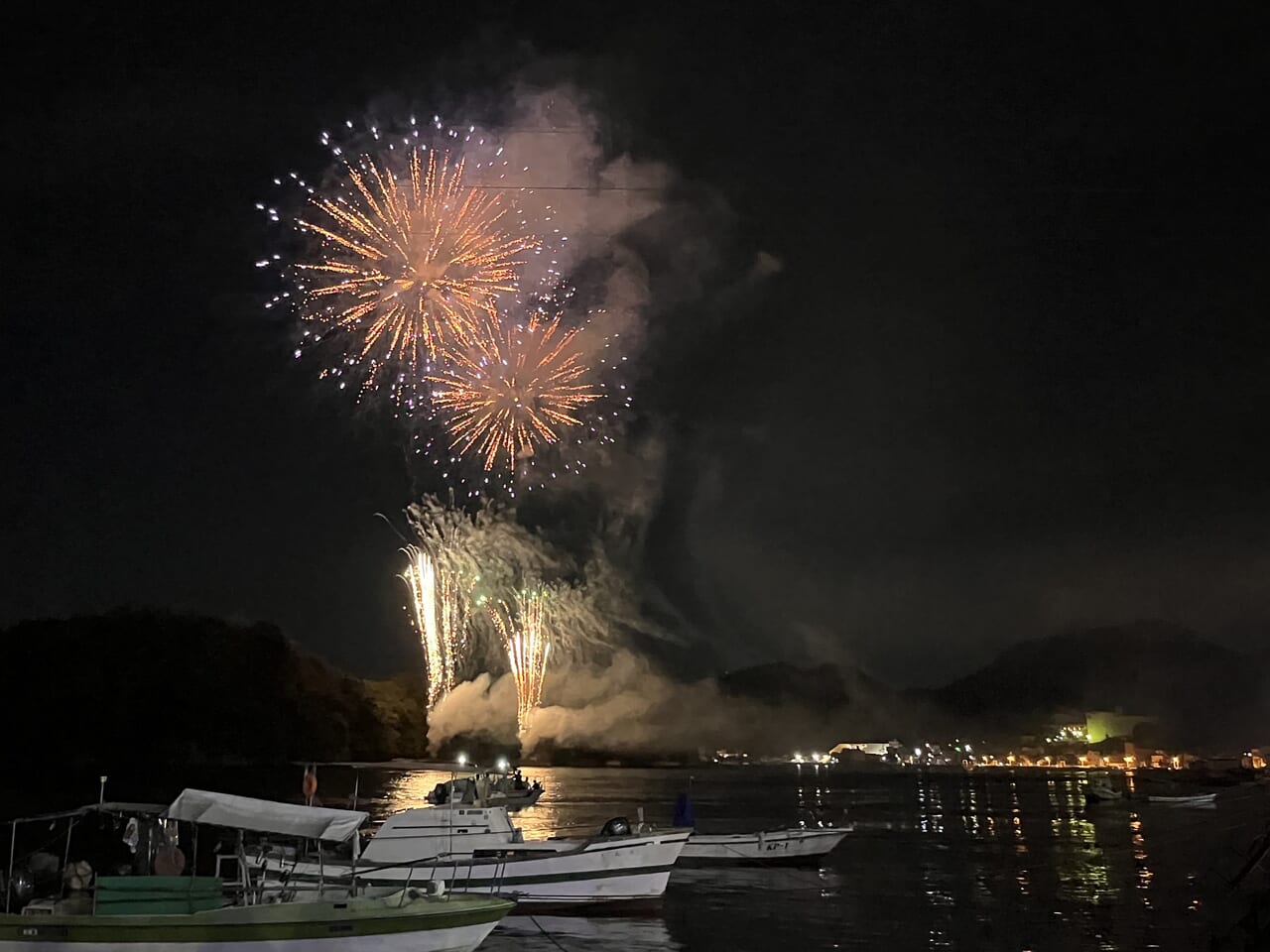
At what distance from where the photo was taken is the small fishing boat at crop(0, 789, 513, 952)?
1941cm

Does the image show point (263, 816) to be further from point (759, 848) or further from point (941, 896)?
point (759, 848)

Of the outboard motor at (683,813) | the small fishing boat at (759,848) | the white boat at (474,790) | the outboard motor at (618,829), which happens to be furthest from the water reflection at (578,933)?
the small fishing boat at (759,848)

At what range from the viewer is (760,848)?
146ft

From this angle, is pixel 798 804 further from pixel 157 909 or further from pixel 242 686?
pixel 157 909

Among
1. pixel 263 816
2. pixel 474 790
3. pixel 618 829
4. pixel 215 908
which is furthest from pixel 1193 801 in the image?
pixel 215 908

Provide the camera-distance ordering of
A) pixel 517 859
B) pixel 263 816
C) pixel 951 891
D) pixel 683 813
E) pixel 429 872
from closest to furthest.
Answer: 1. pixel 263 816
2. pixel 429 872
3. pixel 517 859
4. pixel 683 813
5. pixel 951 891

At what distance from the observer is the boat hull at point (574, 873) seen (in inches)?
1209

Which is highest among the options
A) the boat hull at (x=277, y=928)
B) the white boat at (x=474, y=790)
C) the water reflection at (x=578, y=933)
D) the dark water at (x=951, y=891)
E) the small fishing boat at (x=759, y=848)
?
the white boat at (x=474, y=790)

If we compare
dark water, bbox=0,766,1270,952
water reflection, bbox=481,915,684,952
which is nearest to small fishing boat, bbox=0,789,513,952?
water reflection, bbox=481,915,684,952

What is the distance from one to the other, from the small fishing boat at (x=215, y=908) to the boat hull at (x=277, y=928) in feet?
0.06

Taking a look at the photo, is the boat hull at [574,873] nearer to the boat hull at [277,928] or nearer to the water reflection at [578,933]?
the water reflection at [578,933]

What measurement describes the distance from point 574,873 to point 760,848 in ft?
48.5

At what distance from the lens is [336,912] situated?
21.0 m

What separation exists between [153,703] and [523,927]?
121 m
